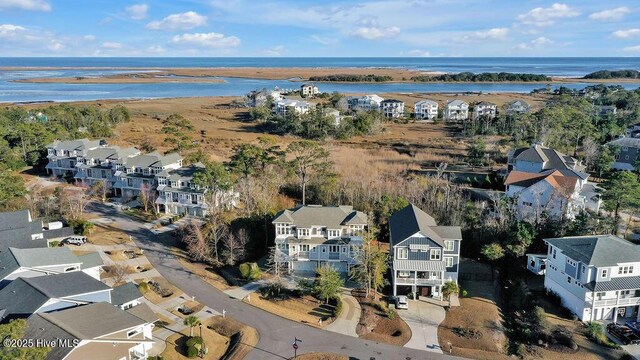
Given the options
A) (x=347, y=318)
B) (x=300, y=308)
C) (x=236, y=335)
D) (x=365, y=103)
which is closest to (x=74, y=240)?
(x=236, y=335)

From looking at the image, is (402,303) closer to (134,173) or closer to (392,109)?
(134,173)

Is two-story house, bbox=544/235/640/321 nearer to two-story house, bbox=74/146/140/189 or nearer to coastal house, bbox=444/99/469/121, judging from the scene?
two-story house, bbox=74/146/140/189

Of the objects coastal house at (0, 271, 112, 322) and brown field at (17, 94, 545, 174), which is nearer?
coastal house at (0, 271, 112, 322)

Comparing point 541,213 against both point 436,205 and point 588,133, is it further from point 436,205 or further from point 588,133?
point 588,133

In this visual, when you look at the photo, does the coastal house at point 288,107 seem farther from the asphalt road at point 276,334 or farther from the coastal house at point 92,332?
the coastal house at point 92,332

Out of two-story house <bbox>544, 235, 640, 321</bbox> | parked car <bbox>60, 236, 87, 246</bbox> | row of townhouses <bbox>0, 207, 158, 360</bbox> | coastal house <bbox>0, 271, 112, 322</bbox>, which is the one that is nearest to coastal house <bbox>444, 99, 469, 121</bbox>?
two-story house <bbox>544, 235, 640, 321</bbox>

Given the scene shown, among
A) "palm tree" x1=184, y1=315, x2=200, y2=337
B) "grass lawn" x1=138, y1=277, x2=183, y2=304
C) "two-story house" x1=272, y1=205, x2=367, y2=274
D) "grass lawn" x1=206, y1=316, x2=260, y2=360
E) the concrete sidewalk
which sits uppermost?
"two-story house" x1=272, y1=205, x2=367, y2=274
